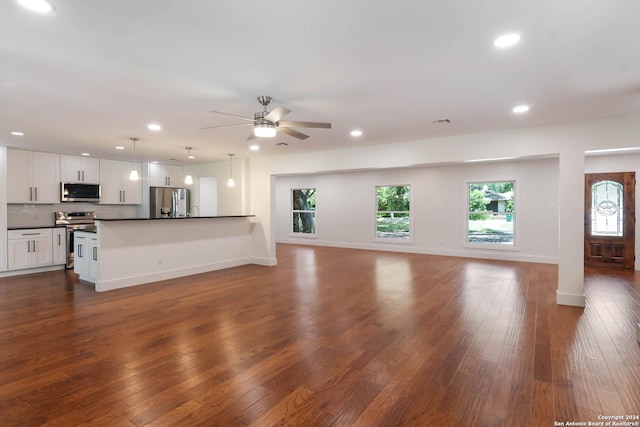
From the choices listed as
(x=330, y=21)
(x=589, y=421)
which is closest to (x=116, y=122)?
(x=330, y=21)

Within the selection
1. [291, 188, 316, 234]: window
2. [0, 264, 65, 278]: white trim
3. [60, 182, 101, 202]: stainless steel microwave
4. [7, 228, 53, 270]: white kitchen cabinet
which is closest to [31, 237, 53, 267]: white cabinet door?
[7, 228, 53, 270]: white kitchen cabinet

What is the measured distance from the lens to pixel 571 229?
4418 millimetres

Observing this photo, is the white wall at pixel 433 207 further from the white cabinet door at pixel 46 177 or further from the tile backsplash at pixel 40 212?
the white cabinet door at pixel 46 177

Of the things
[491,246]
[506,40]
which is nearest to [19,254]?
[506,40]

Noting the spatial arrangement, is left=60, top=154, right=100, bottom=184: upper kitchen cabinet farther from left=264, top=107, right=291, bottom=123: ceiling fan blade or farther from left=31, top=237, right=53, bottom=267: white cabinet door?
left=264, top=107, right=291, bottom=123: ceiling fan blade

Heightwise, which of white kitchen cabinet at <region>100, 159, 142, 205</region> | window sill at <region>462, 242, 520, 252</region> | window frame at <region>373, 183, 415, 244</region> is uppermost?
white kitchen cabinet at <region>100, 159, 142, 205</region>

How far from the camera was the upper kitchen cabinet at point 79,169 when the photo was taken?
704 cm

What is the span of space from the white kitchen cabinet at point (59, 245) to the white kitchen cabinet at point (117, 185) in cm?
107

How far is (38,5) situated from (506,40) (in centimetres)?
283

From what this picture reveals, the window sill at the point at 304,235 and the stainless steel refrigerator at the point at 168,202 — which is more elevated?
the stainless steel refrigerator at the point at 168,202

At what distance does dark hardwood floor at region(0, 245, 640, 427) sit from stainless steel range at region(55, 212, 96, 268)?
1.64m

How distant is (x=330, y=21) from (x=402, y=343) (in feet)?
8.94

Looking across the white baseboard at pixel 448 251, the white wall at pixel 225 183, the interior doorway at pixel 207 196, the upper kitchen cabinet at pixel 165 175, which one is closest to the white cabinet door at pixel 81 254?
the upper kitchen cabinet at pixel 165 175

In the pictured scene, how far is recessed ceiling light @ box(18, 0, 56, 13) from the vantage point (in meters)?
1.85
